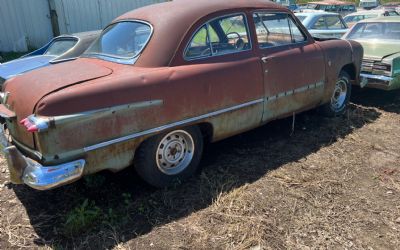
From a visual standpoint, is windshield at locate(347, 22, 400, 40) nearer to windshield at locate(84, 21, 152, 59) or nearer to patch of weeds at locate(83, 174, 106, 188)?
windshield at locate(84, 21, 152, 59)

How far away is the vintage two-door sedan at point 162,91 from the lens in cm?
300

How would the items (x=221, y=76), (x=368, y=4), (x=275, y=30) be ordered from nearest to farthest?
1. (x=221, y=76)
2. (x=275, y=30)
3. (x=368, y=4)

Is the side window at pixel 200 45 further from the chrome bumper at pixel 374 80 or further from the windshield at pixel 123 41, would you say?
the chrome bumper at pixel 374 80

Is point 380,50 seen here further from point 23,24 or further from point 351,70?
point 23,24

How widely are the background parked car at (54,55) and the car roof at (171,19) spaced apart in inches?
98.1

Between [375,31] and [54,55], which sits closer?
[54,55]

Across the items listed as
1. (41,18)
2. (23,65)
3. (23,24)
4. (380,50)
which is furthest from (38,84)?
(41,18)

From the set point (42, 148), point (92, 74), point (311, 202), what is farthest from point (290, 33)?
point (42, 148)

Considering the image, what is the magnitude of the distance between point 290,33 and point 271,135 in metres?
1.36

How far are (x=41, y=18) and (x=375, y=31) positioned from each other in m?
9.80

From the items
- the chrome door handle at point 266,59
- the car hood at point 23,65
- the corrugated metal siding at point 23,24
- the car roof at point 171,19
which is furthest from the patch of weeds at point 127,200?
the corrugated metal siding at point 23,24

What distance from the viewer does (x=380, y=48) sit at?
6711 mm

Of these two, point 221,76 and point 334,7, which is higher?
point 221,76


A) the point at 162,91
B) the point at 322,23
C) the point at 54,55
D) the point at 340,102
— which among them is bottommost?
the point at 340,102
